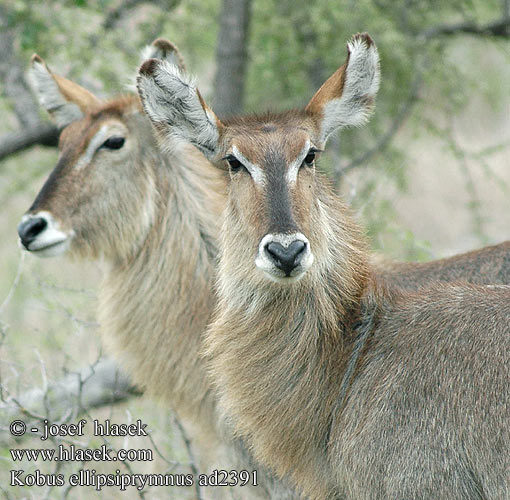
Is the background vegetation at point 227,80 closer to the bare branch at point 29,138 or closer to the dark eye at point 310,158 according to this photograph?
the bare branch at point 29,138

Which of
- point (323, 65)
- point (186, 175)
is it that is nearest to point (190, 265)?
point (186, 175)

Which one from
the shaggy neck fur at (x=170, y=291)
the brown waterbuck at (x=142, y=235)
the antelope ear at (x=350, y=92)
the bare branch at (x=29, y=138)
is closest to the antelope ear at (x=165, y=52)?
the brown waterbuck at (x=142, y=235)

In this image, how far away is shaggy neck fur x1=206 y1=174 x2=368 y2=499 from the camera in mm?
4082

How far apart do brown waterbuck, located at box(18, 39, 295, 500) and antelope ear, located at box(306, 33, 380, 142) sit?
115 centimetres

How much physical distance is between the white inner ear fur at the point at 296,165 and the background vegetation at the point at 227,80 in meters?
2.61

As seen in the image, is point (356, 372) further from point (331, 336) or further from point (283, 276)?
point (283, 276)

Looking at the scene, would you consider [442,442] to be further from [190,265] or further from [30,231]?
[30,231]

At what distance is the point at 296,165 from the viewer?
13.3ft

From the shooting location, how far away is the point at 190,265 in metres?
5.50

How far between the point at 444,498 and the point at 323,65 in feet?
20.8

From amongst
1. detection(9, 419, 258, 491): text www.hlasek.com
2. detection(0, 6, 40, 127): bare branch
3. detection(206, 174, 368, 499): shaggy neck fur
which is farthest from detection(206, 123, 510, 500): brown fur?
detection(0, 6, 40, 127): bare branch

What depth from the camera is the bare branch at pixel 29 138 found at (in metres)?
8.02

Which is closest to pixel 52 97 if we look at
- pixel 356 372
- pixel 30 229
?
pixel 30 229

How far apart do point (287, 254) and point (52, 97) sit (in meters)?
3.19
